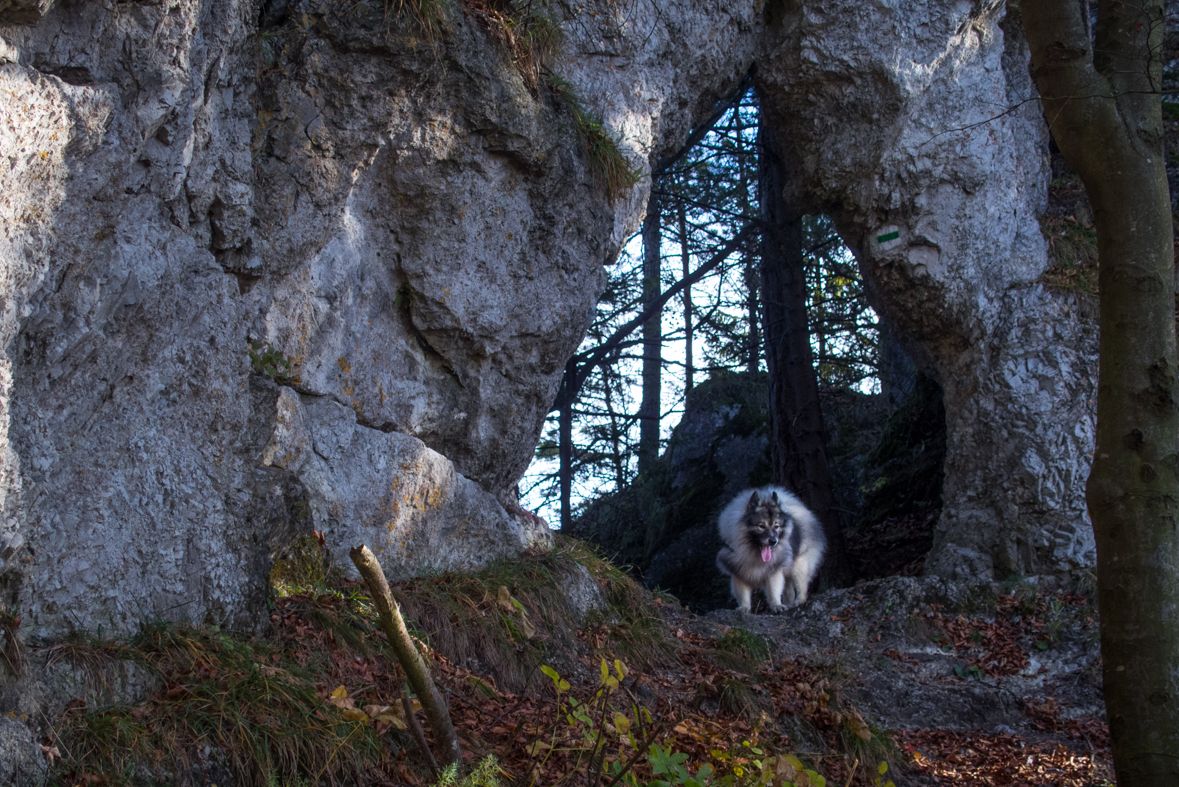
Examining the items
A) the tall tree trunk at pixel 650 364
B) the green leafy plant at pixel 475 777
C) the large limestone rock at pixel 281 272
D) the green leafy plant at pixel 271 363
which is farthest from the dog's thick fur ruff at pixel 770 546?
the green leafy plant at pixel 475 777

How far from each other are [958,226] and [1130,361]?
4788mm

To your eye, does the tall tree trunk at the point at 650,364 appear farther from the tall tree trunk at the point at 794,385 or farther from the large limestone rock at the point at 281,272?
the large limestone rock at the point at 281,272

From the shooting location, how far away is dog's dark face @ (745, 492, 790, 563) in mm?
8008

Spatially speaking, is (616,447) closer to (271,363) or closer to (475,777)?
(271,363)

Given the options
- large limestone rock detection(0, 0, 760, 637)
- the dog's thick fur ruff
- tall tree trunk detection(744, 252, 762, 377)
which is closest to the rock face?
large limestone rock detection(0, 0, 760, 637)

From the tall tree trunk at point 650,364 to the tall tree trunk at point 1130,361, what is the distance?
9493 millimetres

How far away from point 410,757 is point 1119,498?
126 inches

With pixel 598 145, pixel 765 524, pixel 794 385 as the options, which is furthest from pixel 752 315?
pixel 598 145

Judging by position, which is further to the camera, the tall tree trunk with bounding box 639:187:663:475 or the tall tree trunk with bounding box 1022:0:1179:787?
the tall tree trunk with bounding box 639:187:663:475

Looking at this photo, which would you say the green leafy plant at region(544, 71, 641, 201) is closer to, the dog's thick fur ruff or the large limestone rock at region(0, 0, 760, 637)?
the large limestone rock at region(0, 0, 760, 637)

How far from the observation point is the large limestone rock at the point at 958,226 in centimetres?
786

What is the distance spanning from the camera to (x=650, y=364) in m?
17.2

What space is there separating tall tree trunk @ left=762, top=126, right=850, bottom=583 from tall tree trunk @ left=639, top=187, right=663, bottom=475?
3.52 meters

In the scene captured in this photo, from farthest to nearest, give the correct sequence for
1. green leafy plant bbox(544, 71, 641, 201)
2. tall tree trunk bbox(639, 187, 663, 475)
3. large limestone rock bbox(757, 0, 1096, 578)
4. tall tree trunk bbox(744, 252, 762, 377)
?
tall tree trunk bbox(639, 187, 663, 475), tall tree trunk bbox(744, 252, 762, 377), large limestone rock bbox(757, 0, 1096, 578), green leafy plant bbox(544, 71, 641, 201)
